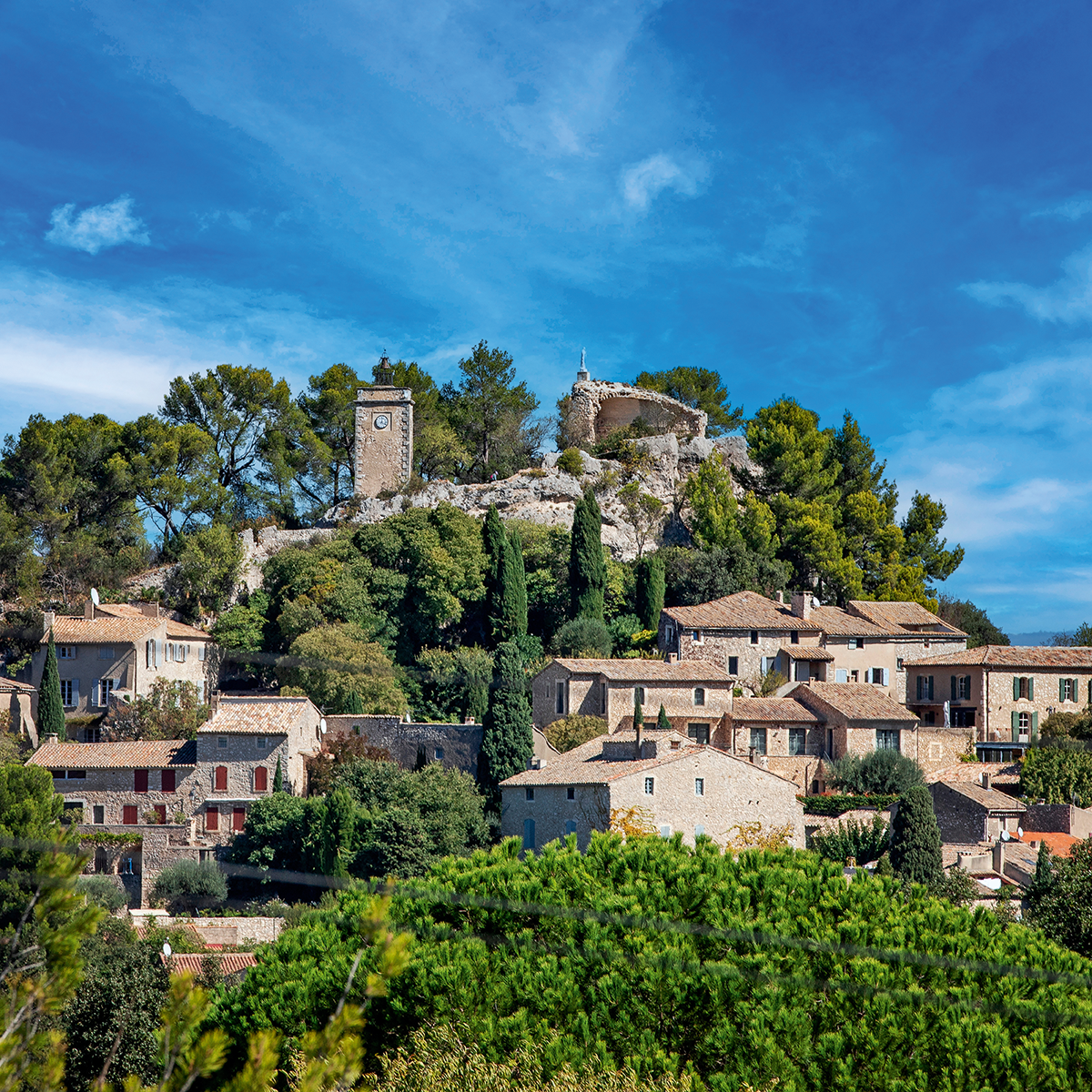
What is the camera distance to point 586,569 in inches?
1906

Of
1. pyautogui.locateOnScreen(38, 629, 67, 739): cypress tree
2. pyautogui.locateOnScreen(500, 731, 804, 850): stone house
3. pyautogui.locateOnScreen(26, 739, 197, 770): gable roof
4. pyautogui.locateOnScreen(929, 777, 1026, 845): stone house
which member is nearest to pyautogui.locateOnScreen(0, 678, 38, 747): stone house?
pyautogui.locateOnScreen(38, 629, 67, 739): cypress tree

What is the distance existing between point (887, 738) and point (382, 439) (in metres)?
29.5

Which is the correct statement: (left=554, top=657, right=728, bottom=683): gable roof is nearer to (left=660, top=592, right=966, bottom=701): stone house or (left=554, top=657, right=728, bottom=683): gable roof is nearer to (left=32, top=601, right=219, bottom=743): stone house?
(left=660, top=592, right=966, bottom=701): stone house

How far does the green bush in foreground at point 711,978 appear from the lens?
1603 cm

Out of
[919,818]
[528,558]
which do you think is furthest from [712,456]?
[919,818]

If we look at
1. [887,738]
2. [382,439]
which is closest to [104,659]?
[382,439]

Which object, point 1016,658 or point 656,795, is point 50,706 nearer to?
point 656,795

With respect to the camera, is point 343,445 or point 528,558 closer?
point 528,558

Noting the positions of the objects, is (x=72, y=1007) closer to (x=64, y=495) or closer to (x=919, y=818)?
(x=919, y=818)

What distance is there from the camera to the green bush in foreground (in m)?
16.0

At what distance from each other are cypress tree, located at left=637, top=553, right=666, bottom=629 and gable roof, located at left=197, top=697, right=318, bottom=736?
1515cm

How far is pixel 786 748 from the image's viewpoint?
134 feet

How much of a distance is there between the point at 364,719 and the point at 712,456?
1042 inches

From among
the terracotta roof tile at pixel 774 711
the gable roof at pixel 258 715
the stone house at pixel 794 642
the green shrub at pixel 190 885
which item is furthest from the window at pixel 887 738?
the green shrub at pixel 190 885
